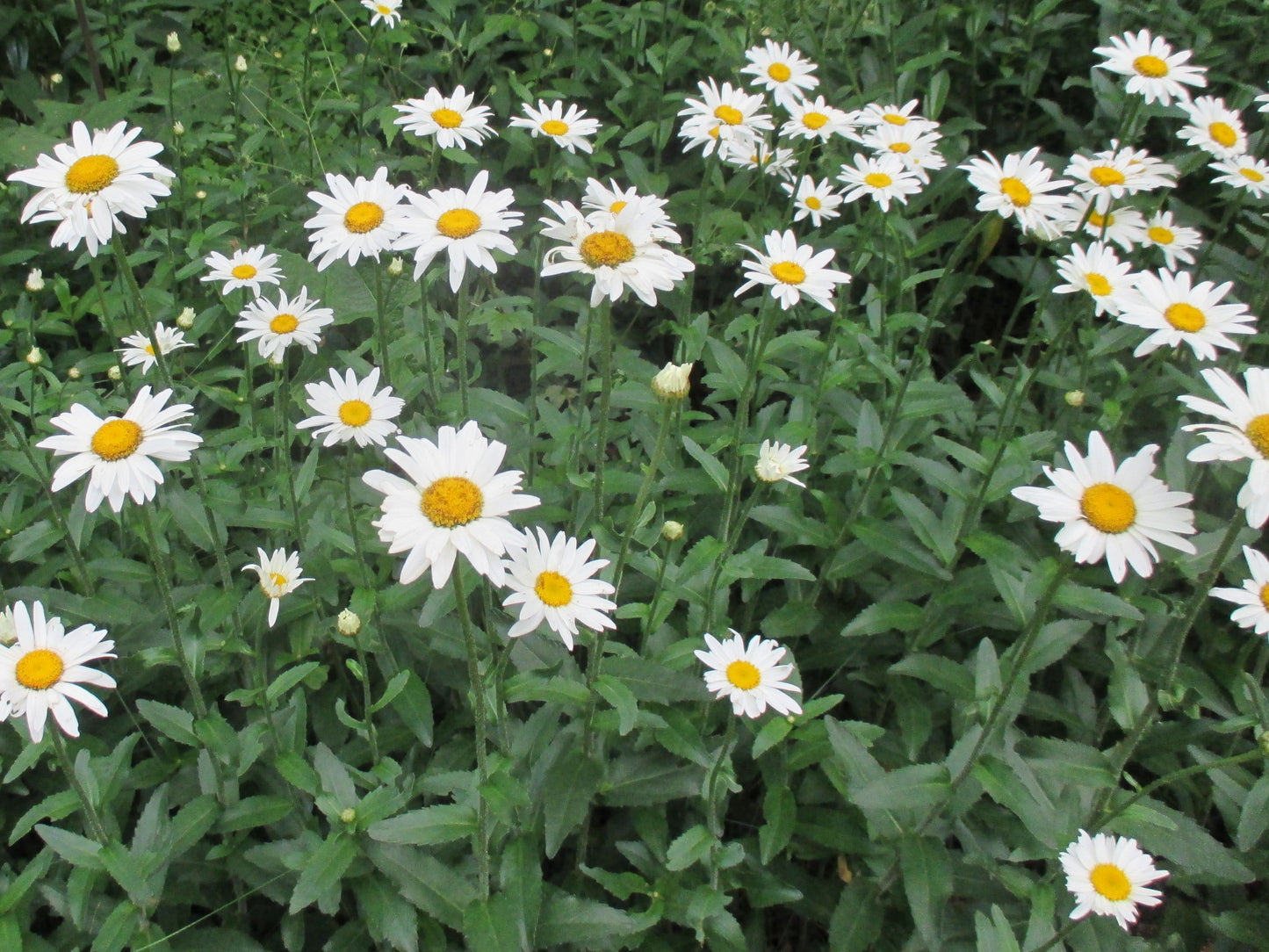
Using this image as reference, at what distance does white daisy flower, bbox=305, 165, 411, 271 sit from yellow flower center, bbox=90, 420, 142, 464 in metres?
0.67

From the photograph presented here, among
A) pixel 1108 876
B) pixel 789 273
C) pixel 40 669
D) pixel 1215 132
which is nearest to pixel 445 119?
pixel 789 273

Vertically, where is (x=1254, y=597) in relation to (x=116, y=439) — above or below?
below

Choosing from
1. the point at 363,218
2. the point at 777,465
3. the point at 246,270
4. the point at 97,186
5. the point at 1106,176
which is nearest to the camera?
the point at 97,186

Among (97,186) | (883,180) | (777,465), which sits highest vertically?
(97,186)

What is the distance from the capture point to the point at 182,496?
284 cm

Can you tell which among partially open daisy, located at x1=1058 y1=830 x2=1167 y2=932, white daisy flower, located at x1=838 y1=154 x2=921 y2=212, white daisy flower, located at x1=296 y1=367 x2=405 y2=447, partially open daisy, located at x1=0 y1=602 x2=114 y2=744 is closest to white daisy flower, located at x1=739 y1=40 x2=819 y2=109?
white daisy flower, located at x1=838 y1=154 x2=921 y2=212

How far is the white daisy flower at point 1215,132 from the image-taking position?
3.43m

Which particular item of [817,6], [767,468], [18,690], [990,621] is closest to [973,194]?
[817,6]

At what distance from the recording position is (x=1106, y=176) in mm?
3158

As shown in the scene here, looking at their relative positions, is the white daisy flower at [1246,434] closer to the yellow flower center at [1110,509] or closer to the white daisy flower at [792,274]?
the yellow flower center at [1110,509]

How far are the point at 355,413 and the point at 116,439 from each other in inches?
23.3

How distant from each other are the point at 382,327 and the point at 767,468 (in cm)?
115

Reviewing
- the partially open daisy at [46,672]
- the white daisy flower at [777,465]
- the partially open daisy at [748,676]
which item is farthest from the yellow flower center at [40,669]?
the white daisy flower at [777,465]

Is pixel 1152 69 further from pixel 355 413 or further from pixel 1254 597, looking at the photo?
pixel 355 413
